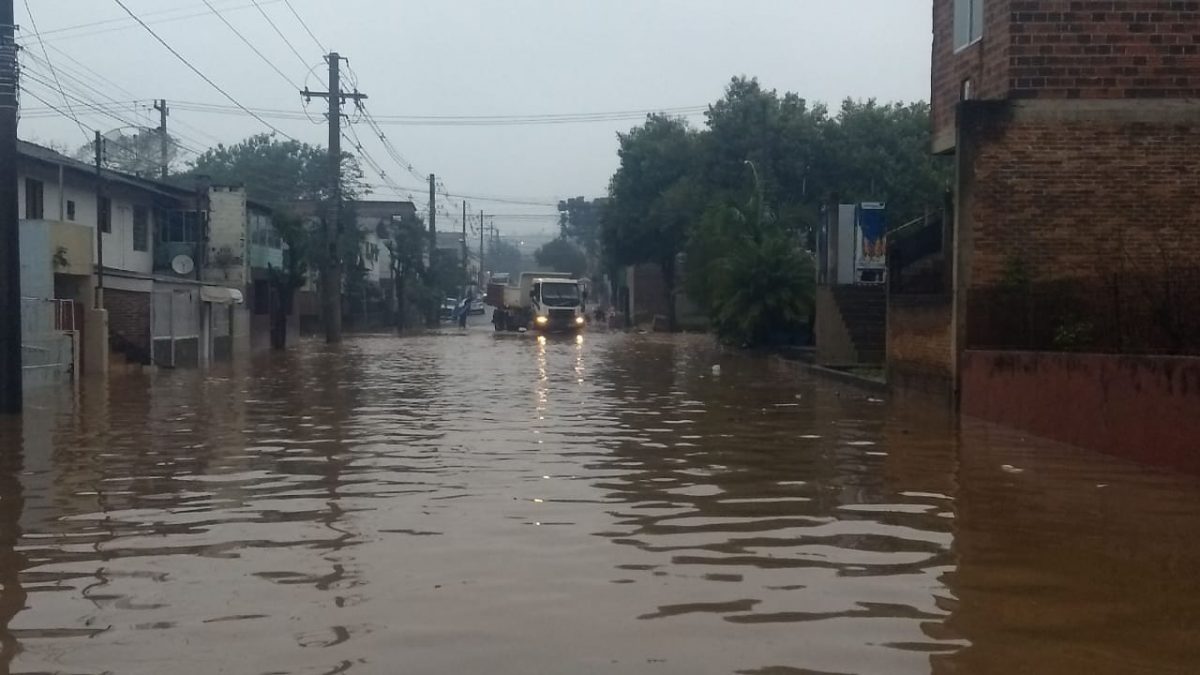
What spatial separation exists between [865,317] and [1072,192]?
41.0 feet

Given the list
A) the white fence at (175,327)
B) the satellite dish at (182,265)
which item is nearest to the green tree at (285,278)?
the satellite dish at (182,265)

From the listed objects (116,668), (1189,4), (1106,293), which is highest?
(1189,4)

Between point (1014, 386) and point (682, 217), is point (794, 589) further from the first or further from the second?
point (682, 217)

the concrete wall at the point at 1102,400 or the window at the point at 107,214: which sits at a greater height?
the window at the point at 107,214

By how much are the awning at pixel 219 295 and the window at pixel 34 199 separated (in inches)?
198

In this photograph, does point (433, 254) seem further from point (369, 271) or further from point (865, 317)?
point (865, 317)

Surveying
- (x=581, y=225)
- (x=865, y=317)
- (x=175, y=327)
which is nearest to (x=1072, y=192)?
(x=865, y=317)

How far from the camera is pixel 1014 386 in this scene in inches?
687

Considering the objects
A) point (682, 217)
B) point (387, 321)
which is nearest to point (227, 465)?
point (682, 217)

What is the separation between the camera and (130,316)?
107ft

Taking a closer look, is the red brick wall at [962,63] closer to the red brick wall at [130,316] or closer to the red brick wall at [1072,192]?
the red brick wall at [1072,192]

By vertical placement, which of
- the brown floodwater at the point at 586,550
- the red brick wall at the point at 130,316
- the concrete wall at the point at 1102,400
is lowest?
the brown floodwater at the point at 586,550

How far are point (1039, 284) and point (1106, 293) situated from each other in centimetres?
154

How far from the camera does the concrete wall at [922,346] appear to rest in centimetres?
2041
